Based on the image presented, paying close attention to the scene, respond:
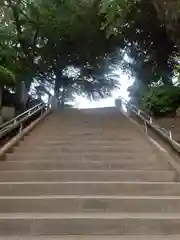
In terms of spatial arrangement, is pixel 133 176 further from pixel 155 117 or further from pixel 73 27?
pixel 73 27

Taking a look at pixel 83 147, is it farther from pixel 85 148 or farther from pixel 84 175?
pixel 84 175

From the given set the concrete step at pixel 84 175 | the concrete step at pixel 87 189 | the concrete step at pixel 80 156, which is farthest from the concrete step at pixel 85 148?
the concrete step at pixel 87 189

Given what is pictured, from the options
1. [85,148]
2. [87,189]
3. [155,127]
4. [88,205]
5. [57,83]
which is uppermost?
[57,83]

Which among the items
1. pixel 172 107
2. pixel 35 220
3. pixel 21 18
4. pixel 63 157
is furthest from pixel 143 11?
pixel 35 220

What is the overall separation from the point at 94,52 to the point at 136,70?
2002 mm

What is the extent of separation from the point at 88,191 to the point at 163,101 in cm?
625

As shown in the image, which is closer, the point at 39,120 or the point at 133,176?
the point at 133,176

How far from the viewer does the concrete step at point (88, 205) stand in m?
4.63

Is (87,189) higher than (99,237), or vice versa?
(87,189)

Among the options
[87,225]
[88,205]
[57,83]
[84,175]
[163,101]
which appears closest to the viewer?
[87,225]

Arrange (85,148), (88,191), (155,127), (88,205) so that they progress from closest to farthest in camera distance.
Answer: (88,205)
(88,191)
(85,148)
(155,127)

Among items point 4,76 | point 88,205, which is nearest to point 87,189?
point 88,205

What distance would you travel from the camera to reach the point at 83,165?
630 centimetres

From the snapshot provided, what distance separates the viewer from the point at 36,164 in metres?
6.32
